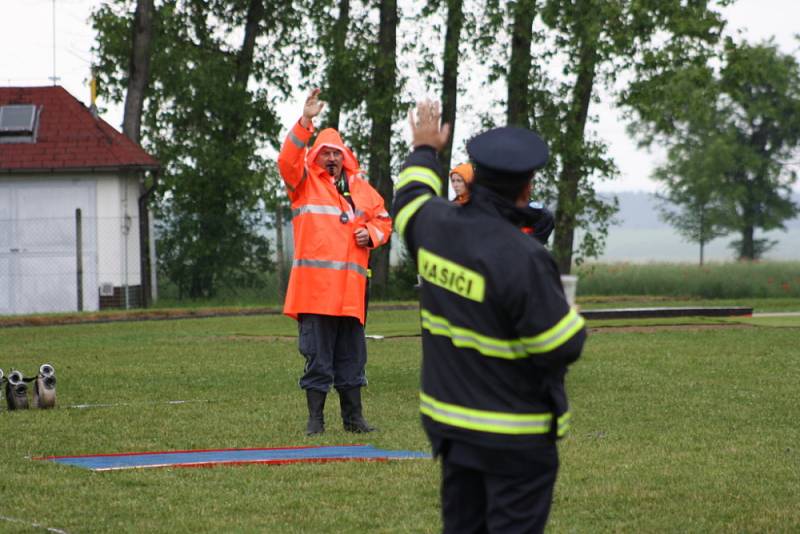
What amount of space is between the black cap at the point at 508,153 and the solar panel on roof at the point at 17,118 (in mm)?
28937

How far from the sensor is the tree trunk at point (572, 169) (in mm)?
35812

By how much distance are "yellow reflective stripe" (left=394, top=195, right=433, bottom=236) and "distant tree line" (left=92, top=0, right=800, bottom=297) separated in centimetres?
2694

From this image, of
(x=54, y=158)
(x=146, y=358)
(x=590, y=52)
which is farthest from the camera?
(x=590, y=52)

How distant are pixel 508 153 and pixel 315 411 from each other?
Answer: 5.72 m

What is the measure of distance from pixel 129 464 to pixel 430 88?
2839cm

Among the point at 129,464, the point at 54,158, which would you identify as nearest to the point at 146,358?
the point at 129,464

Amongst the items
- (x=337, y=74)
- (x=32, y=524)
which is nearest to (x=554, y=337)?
(x=32, y=524)

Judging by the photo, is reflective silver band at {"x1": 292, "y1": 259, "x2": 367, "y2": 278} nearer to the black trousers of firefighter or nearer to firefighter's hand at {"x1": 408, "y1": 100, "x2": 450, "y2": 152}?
firefighter's hand at {"x1": 408, "y1": 100, "x2": 450, "y2": 152}

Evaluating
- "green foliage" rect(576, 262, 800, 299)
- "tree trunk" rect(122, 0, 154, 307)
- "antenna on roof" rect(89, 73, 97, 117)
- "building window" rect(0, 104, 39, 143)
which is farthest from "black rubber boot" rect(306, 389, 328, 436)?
"green foliage" rect(576, 262, 800, 299)

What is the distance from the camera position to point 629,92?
3556 cm

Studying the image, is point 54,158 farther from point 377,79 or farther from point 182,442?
point 182,442

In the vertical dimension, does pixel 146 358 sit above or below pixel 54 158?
below

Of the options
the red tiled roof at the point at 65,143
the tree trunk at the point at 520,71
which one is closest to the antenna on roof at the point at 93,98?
the red tiled roof at the point at 65,143

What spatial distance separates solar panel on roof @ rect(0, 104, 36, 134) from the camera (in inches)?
1262
